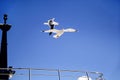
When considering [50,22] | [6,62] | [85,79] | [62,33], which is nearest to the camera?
[85,79]

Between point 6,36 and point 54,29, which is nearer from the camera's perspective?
point 6,36

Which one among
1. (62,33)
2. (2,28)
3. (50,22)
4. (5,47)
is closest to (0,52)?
(5,47)

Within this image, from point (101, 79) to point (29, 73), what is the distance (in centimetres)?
324

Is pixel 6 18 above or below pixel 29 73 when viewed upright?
above

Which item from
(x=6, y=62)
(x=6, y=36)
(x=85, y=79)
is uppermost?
(x=6, y=36)

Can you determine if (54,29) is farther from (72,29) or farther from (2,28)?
(2,28)

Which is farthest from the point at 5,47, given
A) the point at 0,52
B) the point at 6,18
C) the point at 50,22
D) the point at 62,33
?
the point at 62,33

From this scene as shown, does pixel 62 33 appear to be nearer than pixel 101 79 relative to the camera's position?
No

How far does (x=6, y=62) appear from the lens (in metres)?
13.7

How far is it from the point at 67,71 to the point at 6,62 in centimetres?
503

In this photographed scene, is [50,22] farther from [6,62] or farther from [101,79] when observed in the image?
[101,79]

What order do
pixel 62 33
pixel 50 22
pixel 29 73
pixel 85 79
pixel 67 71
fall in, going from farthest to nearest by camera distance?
1. pixel 62 33
2. pixel 50 22
3. pixel 85 79
4. pixel 67 71
5. pixel 29 73

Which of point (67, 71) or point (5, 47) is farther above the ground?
point (5, 47)

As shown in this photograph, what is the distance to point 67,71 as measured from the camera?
9633mm
